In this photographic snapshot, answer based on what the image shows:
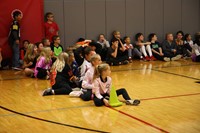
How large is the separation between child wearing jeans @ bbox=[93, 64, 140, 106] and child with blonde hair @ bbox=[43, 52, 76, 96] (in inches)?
52.1

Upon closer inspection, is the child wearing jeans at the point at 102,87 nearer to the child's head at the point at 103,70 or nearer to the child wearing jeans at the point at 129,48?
the child's head at the point at 103,70

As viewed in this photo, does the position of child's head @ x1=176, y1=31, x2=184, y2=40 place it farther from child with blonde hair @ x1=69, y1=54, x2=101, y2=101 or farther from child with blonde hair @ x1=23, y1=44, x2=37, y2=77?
child with blonde hair @ x1=69, y1=54, x2=101, y2=101

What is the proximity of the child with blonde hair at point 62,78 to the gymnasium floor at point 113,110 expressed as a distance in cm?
21

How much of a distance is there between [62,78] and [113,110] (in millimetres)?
2084

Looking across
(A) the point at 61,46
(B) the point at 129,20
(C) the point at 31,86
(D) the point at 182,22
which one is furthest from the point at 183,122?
(D) the point at 182,22

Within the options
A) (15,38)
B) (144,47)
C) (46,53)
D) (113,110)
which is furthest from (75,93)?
(144,47)

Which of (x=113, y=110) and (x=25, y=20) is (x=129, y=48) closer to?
(x=25, y=20)

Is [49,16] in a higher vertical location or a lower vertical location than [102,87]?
higher

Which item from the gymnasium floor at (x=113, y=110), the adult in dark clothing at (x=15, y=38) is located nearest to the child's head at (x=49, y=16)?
the adult in dark clothing at (x=15, y=38)

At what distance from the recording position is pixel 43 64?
10000 mm

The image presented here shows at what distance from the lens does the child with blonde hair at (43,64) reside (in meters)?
9.84

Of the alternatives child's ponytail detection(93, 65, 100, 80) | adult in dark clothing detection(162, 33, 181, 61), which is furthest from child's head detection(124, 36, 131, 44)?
child's ponytail detection(93, 65, 100, 80)

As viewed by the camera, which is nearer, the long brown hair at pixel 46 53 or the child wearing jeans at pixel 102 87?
the child wearing jeans at pixel 102 87

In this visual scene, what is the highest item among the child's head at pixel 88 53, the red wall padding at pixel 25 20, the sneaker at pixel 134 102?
the red wall padding at pixel 25 20
